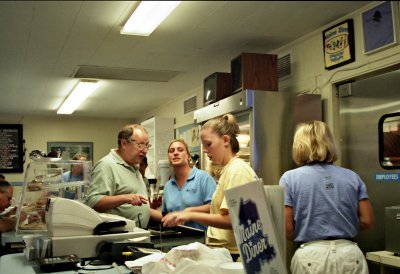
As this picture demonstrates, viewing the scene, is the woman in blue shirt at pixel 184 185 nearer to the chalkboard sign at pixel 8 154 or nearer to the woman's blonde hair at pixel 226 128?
the chalkboard sign at pixel 8 154

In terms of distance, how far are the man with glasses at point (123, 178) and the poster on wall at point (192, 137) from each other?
450 millimetres

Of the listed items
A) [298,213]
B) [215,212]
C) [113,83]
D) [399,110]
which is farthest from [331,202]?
[113,83]

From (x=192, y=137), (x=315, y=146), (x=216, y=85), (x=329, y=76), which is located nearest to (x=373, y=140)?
(x=329, y=76)

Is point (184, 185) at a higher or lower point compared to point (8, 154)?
lower

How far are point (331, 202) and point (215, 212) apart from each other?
49 cm

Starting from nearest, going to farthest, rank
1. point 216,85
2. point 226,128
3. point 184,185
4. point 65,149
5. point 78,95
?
point 216,85 < point 226,128 < point 78,95 < point 184,185 < point 65,149

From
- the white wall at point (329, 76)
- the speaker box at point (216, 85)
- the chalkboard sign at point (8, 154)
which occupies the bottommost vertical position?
the chalkboard sign at point (8, 154)

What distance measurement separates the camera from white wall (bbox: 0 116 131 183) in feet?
7.10

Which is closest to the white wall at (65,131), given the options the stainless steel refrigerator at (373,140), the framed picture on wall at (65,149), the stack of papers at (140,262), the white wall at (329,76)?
the framed picture on wall at (65,149)

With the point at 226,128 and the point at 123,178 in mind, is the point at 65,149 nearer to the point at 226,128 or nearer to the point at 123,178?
the point at 123,178

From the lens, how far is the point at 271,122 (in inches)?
84.1

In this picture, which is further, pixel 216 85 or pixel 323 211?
pixel 323 211

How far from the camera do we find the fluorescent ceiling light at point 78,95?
5.47 ft

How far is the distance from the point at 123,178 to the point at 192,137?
88cm
